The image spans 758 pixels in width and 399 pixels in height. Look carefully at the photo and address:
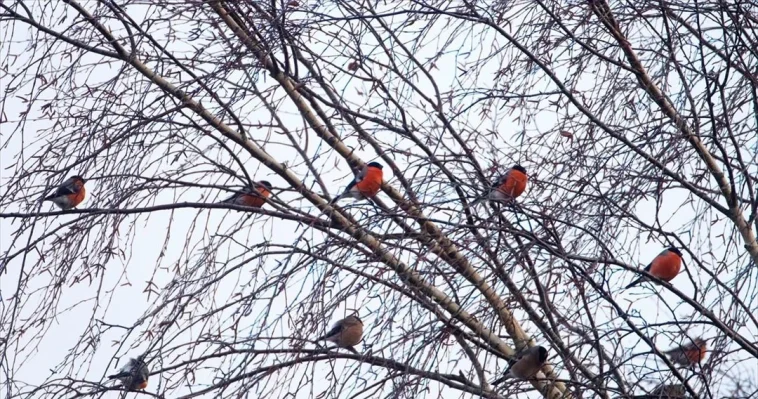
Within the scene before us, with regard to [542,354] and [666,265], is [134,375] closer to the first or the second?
[542,354]

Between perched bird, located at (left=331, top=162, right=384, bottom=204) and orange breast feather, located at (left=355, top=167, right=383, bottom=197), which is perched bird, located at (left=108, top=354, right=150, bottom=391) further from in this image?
orange breast feather, located at (left=355, top=167, right=383, bottom=197)

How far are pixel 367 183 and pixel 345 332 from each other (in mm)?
730

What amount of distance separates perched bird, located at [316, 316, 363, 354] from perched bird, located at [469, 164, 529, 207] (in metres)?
0.59

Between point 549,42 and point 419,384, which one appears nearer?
point 419,384

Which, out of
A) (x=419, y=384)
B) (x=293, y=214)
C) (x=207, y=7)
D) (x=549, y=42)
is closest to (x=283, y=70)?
(x=207, y=7)

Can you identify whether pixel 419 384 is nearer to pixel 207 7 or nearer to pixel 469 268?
pixel 469 268

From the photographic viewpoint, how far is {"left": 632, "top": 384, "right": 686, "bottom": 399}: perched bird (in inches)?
143

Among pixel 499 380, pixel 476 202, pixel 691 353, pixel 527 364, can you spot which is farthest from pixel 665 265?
pixel 476 202

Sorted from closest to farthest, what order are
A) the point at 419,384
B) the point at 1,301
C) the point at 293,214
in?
the point at 419,384 < the point at 1,301 < the point at 293,214

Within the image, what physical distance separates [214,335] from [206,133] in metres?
0.89

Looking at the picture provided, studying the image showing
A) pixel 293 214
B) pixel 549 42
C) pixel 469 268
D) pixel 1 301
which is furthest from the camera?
pixel 549 42

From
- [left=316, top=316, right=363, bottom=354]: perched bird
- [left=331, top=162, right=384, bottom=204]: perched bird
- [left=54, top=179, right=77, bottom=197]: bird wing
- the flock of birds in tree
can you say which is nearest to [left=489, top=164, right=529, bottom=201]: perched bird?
the flock of birds in tree

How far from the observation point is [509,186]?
407cm

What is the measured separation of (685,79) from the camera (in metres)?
4.11
